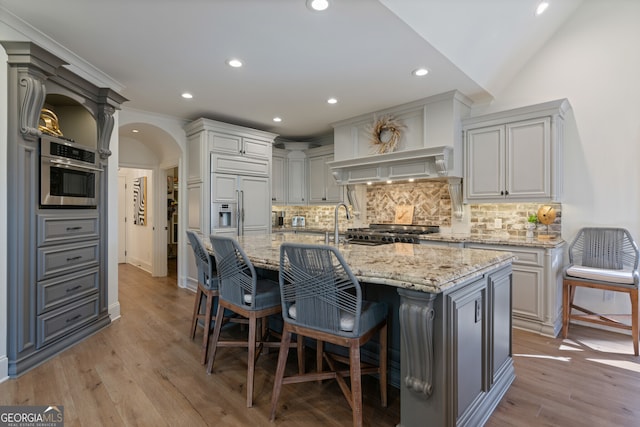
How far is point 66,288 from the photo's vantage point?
2832mm

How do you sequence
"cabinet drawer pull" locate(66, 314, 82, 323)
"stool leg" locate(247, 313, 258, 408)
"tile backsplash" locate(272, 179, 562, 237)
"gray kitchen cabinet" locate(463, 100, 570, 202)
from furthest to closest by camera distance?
"tile backsplash" locate(272, 179, 562, 237), "gray kitchen cabinet" locate(463, 100, 570, 202), "cabinet drawer pull" locate(66, 314, 82, 323), "stool leg" locate(247, 313, 258, 408)

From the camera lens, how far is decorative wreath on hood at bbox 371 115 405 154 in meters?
4.31

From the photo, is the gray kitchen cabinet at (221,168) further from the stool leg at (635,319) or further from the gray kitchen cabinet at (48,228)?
the stool leg at (635,319)

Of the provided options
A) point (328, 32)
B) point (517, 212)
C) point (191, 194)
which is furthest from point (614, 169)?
point (191, 194)

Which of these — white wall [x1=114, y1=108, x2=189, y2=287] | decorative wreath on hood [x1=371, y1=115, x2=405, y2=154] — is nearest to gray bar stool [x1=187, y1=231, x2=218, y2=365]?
white wall [x1=114, y1=108, x2=189, y2=287]

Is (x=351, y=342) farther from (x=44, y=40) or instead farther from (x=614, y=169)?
(x=614, y=169)

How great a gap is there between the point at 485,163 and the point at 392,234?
141 centimetres

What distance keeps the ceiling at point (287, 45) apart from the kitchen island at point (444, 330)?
5.81 feet

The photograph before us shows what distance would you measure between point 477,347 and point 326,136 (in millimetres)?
4919

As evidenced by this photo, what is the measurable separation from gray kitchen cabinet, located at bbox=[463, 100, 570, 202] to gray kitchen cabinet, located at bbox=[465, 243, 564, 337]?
0.63 meters

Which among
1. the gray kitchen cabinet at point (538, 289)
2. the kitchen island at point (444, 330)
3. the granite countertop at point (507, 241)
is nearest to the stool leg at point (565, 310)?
the gray kitchen cabinet at point (538, 289)

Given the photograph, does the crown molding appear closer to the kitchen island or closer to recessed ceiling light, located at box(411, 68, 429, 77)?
the kitchen island

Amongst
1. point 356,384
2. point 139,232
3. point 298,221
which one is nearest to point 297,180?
point 298,221

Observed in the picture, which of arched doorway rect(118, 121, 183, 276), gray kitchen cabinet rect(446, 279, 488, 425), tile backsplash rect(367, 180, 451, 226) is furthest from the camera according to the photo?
arched doorway rect(118, 121, 183, 276)
